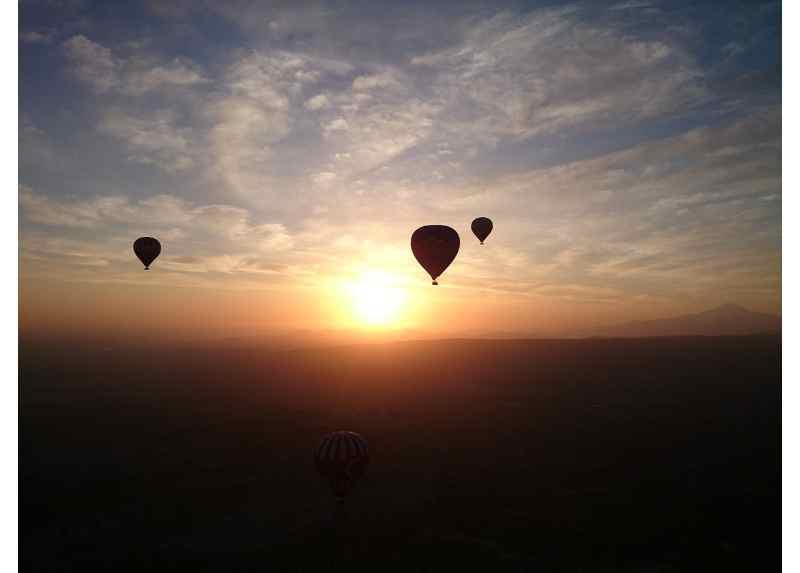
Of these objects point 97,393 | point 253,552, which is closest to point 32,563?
point 253,552

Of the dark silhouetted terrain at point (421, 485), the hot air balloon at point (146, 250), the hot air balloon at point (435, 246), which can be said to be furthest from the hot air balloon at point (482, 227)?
the hot air balloon at point (146, 250)

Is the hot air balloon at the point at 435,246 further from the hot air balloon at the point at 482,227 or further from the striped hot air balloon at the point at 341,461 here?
the striped hot air balloon at the point at 341,461

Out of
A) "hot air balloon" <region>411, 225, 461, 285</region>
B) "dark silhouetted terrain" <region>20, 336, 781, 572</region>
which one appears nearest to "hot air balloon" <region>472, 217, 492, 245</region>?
"hot air balloon" <region>411, 225, 461, 285</region>

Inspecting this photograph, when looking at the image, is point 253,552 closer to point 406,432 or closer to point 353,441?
point 353,441

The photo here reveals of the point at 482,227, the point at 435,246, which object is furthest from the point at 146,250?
the point at 482,227

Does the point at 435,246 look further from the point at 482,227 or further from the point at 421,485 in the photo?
the point at 421,485

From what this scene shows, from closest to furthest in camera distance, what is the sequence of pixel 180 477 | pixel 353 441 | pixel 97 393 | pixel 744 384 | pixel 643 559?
pixel 643 559
pixel 353 441
pixel 180 477
pixel 744 384
pixel 97 393
